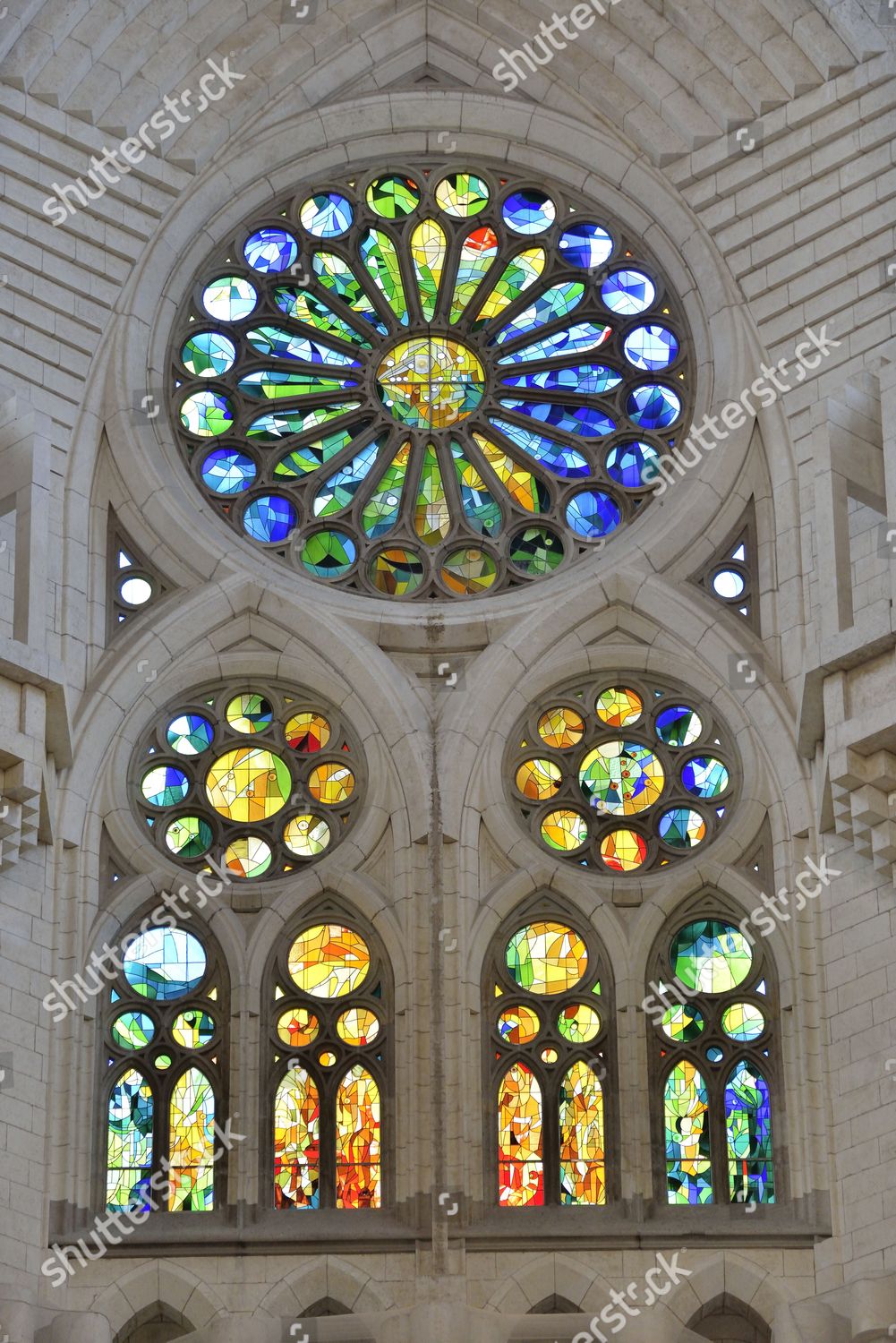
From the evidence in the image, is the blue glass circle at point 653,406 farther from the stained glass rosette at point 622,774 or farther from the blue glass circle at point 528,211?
the stained glass rosette at point 622,774

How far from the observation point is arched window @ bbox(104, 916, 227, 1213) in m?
21.0

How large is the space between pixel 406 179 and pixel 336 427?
210 centimetres

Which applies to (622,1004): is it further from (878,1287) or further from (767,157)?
(767,157)

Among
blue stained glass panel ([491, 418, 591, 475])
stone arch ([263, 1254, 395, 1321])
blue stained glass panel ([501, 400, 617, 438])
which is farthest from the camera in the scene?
blue stained glass panel ([501, 400, 617, 438])

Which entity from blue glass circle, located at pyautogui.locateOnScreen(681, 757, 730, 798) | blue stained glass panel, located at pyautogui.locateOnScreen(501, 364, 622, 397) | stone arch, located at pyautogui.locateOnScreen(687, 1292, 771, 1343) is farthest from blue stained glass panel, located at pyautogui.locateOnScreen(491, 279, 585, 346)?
stone arch, located at pyautogui.locateOnScreen(687, 1292, 771, 1343)

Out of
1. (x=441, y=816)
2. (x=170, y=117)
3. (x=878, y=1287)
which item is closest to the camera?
(x=878, y=1287)

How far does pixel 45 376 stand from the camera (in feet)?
73.6

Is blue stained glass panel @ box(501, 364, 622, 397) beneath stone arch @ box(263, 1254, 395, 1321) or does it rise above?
above

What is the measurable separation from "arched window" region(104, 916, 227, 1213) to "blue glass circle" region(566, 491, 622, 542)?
13.1ft

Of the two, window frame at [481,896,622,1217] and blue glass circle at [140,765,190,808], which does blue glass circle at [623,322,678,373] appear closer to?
window frame at [481,896,622,1217]

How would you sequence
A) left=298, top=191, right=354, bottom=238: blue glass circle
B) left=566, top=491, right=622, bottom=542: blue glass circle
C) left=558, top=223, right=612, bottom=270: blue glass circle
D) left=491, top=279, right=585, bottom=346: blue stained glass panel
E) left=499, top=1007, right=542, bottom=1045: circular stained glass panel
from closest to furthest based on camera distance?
left=499, top=1007, right=542, bottom=1045: circular stained glass panel, left=566, top=491, right=622, bottom=542: blue glass circle, left=491, top=279, right=585, bottom=346: blue stained glass panel, left=558, top=223, right=612, bottom=270: blue glass circle, left=298, top=191, right=354, bottom=238: blue glass circle

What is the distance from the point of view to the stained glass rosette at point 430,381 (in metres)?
23.1

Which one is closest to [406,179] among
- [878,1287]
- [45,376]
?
[45,376]

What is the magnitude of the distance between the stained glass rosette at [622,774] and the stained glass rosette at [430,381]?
1097 mm
